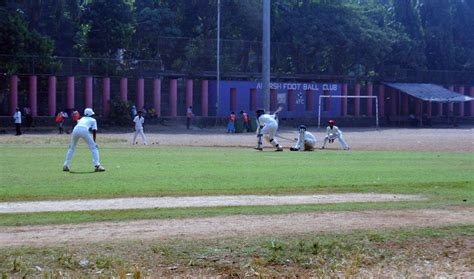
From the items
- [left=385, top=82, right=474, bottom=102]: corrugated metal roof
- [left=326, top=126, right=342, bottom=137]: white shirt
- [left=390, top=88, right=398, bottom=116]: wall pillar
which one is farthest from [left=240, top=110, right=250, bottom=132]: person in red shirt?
[left=390, top=88, right=398, bottom=116]: wall pillar

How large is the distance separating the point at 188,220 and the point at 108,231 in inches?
68.0

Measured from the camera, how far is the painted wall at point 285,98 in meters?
65.2

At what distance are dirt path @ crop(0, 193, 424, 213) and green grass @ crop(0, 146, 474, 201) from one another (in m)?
0.85

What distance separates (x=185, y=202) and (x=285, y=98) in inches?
2040

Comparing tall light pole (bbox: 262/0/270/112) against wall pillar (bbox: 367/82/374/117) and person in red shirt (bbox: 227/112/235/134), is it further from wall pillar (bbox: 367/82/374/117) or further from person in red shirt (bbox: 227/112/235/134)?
wall pillar (bbox: 367/82/374/117)

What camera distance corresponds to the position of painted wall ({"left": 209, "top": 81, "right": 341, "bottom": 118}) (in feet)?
214

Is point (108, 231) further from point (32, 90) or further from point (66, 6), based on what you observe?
point (66, 6)

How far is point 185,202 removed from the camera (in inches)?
656

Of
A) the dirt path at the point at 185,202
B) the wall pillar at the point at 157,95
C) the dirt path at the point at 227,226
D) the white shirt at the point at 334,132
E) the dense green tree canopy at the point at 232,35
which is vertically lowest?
the dirt path at the point at 185,202

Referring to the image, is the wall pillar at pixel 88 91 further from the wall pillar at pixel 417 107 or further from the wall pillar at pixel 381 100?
the wall pillar at pixel 417 107

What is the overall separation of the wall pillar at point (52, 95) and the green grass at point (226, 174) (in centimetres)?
2338

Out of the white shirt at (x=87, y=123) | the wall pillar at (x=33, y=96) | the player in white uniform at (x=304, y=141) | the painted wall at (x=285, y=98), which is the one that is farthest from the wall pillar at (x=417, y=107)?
the white shirt at (x=87, y=123)

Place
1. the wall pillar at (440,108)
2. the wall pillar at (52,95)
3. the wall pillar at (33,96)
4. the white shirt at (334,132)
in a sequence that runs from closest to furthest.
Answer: the white shirt at (334,132) → the wall pillar at (33,96) → the wall pillar at (52,95) → the wall pillar at (440,108)

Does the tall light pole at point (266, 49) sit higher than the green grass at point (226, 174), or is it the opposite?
the tall light pole at point (266, 49)
